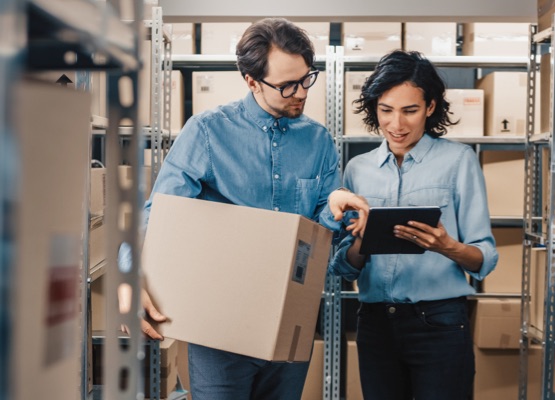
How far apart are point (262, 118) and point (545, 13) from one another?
1.71m

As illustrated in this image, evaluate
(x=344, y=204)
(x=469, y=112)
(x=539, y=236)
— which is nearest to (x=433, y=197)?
(x=344, y=204)

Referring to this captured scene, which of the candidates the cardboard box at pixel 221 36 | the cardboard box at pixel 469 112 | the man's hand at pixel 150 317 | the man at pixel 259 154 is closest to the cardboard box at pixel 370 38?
the cardboard box at pixel 469 112

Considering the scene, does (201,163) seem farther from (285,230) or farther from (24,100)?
(24,100)

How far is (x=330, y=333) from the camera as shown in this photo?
354cm

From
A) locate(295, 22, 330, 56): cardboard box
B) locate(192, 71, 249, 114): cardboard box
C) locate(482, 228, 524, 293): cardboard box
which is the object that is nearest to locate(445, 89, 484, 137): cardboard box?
locate(482, 228, 524, 293): cardboard box

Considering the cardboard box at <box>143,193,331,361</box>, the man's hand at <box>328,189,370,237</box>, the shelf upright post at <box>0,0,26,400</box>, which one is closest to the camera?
the shelf upright post at <box>0,0,26,400</box>

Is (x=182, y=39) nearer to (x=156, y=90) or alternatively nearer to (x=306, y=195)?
(x=156, y=90)

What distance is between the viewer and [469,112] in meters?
3.57

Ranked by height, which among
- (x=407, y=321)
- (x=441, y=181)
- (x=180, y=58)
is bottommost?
(x=407, y=321)

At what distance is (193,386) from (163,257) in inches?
13.4

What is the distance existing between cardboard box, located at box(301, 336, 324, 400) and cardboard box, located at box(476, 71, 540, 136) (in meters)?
1.43

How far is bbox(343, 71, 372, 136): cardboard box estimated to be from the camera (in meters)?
3.50

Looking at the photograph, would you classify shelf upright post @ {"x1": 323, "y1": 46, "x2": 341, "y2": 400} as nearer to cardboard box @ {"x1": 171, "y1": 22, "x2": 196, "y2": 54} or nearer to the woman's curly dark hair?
cardboard box @ {"x1": 171, "y1": 22, "x2": 196, "y2": 54}

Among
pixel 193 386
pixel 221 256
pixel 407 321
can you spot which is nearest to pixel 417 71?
pixel 407 321
